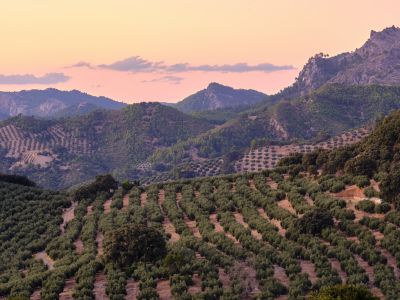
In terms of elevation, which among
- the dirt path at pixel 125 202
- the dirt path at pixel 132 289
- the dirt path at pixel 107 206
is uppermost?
the dirt path at pixel 132 289

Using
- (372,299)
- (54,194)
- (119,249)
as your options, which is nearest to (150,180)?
(54,194)

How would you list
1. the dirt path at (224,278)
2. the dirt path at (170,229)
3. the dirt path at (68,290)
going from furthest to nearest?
the dirt path at (170,229)
the dirt path at (68,290)
the dirt path at (224,278)

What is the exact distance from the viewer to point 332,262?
1134 inches

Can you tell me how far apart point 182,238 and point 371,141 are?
2307 centimetres

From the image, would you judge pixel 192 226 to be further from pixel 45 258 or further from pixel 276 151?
pixel 276 151

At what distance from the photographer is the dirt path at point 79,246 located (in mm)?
37569

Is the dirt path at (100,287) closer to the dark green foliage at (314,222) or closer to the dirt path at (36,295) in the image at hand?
the dirt path at (36,295)

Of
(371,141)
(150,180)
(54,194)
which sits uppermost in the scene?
(371,141)

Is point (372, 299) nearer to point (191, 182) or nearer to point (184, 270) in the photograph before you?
point (184, 270)

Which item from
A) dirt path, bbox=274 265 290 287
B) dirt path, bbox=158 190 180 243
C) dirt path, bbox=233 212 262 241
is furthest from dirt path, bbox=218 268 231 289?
dirt path, bbox=158 190 180 243

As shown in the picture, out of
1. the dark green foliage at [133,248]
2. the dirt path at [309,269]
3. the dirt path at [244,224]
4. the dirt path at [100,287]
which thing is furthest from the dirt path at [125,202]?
the dirt path at [309,269]

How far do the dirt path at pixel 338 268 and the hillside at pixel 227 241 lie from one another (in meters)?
0.10

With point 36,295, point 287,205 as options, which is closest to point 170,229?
point 287,205

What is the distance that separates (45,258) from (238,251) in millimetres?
15261
